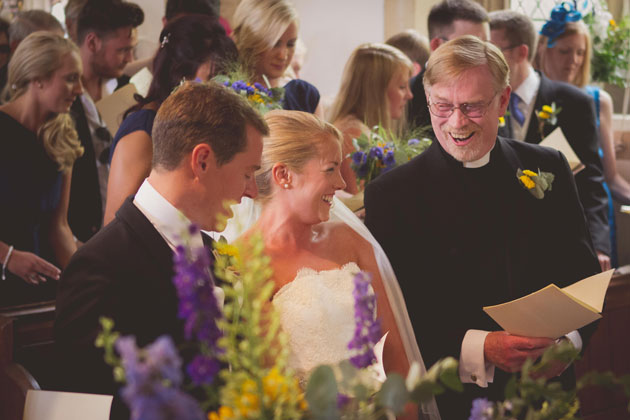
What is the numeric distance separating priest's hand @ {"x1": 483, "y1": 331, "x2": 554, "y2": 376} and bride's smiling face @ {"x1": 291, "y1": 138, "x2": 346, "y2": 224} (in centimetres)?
67

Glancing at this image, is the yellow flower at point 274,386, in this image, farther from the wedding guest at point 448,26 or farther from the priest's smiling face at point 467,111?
the wedding guest at point 448,26

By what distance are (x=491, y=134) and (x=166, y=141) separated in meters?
1.17

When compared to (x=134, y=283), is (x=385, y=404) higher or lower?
higher

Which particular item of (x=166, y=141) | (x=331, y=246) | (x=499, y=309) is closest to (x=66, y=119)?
(x=331, y=246)

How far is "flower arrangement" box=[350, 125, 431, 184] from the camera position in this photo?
12.2 feet

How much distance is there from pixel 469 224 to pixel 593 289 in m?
0.51

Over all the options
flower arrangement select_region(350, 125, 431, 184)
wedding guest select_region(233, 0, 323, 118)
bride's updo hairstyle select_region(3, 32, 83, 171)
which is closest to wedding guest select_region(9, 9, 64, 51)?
bride's updo hairstyle select_region(3, 32, 83, 171)

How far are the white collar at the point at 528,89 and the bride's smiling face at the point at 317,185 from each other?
213 cm

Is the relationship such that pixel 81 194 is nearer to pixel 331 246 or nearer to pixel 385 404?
pixel 331 246

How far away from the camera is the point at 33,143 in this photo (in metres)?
3.69

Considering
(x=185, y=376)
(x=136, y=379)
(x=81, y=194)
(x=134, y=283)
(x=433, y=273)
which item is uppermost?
(x=136, y=379)

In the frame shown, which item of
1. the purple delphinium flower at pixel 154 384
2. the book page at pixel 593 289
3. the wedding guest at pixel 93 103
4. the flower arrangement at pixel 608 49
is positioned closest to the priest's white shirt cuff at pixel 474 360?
the book page at pixel 593 289

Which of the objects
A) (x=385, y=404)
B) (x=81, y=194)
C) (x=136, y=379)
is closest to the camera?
(x=136, y=379)

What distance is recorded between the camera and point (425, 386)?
1032mm
